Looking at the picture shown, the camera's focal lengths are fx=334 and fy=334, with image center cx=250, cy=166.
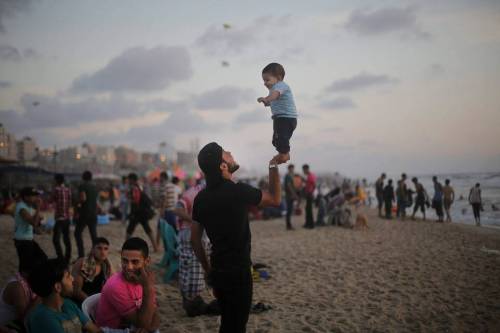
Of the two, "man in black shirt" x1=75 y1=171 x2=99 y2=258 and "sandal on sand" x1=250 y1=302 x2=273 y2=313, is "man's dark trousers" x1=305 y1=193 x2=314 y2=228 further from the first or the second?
"sandal on sand" x1=250 y1=302 x2=273 y2=313

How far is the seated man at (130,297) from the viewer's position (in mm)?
2656

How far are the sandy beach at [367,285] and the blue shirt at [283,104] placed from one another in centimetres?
312

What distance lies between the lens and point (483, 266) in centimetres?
797

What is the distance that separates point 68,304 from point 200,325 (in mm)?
2330

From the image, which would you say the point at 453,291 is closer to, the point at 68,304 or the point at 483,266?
the point at 483,266

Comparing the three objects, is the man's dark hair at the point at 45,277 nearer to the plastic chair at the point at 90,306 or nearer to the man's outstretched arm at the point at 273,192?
the plastic chair at the point at 90,306

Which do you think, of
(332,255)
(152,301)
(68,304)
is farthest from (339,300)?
(68,304)

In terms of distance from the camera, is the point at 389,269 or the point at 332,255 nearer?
the point at 389,269

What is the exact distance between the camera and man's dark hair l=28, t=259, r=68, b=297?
259 cm

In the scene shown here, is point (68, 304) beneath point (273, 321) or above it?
above

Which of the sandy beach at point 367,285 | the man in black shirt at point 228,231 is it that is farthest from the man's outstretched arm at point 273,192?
the sandy beach at point 367,285

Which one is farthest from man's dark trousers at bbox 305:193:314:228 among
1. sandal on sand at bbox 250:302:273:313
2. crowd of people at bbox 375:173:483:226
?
sandal on sand at bbox 250:302:273:313

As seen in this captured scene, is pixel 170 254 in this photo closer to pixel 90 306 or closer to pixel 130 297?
pixel 90 306

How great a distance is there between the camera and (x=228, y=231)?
2.47 m
